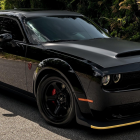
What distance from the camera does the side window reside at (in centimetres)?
509

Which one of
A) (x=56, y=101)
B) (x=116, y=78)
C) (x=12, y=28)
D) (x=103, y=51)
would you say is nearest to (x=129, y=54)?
(x=103, y=51)

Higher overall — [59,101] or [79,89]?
[79,89]

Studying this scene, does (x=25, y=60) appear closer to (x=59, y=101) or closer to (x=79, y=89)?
(x=59, y=101)

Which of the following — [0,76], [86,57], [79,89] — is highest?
[86,57]

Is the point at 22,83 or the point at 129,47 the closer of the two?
the point at 129,47

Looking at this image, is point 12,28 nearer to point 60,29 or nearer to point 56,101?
point 60,29

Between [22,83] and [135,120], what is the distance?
1.92 metres

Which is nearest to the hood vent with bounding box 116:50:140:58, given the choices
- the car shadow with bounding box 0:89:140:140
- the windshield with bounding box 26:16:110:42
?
the car shadow with bounding box 0:89:140:140

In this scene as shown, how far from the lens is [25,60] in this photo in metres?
4.65

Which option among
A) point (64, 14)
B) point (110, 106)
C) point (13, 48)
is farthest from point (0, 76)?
point (110, 106)

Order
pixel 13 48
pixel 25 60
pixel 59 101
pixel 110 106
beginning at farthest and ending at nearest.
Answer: pixel 13 48 → pixel 25 60 → pixel 59 101 → pixel 110 106

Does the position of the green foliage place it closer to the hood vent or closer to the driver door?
the driver door

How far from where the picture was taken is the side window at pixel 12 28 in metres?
5.09

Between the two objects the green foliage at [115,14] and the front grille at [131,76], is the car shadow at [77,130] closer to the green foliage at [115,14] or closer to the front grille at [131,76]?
the front grille at [131,76]
